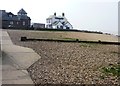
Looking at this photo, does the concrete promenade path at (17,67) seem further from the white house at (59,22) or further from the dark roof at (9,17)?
the white house at (59,22)

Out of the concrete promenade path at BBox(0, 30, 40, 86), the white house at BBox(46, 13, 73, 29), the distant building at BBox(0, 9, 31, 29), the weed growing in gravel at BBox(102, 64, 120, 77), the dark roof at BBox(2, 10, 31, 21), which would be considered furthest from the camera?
the white house at BBox(46, 13, 73, 29)

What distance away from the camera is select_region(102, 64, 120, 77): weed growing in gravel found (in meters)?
10.8

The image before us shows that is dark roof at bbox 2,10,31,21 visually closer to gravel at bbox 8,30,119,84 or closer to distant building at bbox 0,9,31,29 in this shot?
distant building at bbox 0,9,31,29

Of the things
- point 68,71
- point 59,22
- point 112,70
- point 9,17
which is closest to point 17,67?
point 68,71

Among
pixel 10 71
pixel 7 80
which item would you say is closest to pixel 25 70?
pixel 10 71

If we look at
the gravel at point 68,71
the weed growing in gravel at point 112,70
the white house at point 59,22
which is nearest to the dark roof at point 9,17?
the white house at point 59,22

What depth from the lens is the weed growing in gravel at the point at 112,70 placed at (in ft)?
35.5

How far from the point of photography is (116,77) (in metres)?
10.1

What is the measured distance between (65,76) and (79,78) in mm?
605

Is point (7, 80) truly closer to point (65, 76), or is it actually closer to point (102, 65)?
point (65, 76)

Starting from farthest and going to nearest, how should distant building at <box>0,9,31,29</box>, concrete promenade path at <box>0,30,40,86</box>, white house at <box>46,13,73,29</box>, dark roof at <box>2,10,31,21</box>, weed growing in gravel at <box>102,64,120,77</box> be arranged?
white house at <box>46,13,73,29</box> < dark roof at <box>2,10,31,21</box> < distant building at <box>0,9,31,29</box> < weed growing in gravel at <box>102,64,120,77</box> < concrete promenade path at <box>0,30,40,86</box>

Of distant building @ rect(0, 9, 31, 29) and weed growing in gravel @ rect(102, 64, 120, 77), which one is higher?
distant building @ rect(0, 9, 31, 29)

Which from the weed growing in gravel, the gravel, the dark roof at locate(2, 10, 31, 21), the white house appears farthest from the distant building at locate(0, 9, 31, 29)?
the weed growing in gravel

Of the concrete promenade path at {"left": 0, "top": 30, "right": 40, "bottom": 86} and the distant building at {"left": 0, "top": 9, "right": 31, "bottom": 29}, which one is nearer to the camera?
the concrete promenade path at {"left": 0, "top": 30, "right": 40, "bottom": 86}
